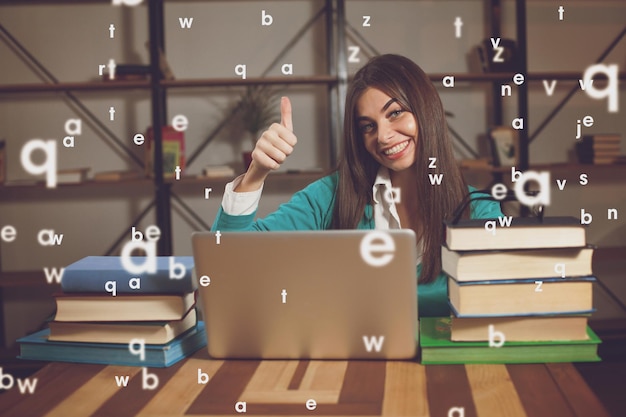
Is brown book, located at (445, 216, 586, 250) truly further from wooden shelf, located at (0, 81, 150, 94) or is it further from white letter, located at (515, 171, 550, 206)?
wooden shelf, located at (0, 81, 150, 94)

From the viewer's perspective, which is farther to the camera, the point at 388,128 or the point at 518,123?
the point at 518,123

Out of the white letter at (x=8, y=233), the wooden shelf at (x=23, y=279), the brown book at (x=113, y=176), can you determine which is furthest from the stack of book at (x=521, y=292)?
the white letter at (x=8, y=233)

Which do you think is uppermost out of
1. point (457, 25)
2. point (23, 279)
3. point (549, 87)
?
point (457, 25)

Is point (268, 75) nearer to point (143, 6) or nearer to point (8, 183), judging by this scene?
point (143, 6)

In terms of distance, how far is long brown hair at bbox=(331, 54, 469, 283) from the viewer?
1.70m

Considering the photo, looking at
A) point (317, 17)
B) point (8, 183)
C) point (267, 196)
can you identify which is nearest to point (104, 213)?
point (8, 183)

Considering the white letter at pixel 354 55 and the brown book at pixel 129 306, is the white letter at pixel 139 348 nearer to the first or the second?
the brown book at pixel 129 306

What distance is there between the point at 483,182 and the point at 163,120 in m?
1.62

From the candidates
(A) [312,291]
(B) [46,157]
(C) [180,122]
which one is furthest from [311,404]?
(B) [46,157]

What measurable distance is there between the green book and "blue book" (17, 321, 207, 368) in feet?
1.32

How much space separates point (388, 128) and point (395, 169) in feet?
0.39

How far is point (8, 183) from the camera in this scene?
3.22 metres

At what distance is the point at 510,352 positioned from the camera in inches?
42.3

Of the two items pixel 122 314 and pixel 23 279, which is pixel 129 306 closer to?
pixel 122 314
